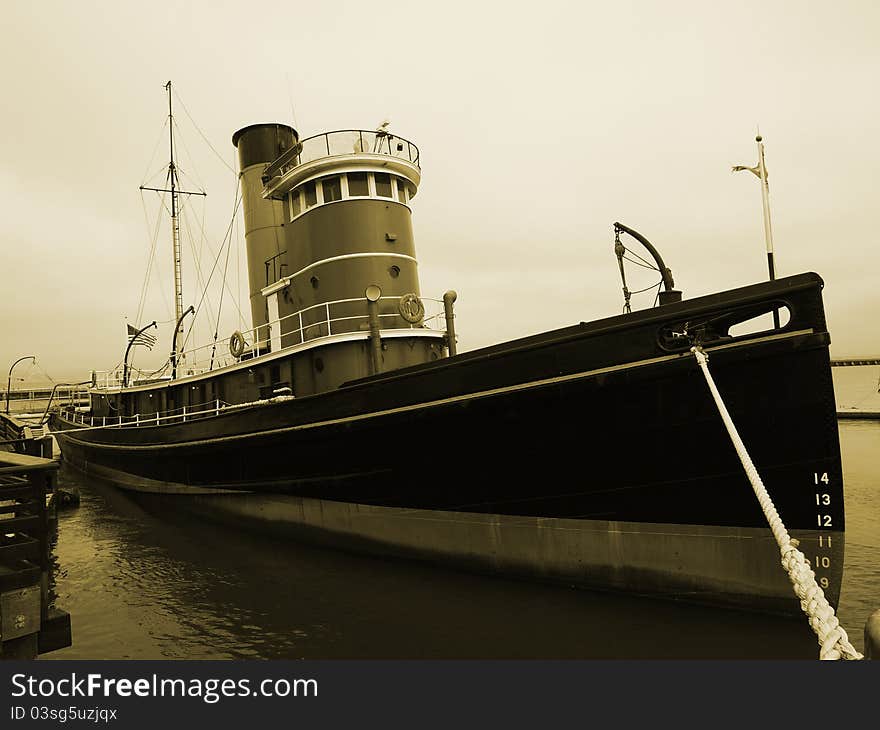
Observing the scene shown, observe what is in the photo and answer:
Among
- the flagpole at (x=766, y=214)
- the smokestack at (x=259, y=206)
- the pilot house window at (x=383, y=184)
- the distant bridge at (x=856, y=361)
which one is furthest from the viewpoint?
the distant bridge at (x=856, y=361)

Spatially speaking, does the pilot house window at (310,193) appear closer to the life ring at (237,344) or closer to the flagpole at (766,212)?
the life ring at (237,344)

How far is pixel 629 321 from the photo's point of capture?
22.9 ft

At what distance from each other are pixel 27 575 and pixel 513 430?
215 inches

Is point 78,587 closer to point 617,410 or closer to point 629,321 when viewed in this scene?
point 617,410

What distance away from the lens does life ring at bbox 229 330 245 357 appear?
1234 centimetres

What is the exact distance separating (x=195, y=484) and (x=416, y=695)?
9.91 metres

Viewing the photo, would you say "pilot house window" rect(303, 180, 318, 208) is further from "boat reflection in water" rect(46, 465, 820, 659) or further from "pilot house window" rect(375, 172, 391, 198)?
"boat reflection in water" rect(46, 465, 820, 659)

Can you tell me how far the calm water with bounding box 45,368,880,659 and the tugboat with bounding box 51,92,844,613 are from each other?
0.39 m

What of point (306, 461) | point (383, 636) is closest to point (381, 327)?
point (306, 461)

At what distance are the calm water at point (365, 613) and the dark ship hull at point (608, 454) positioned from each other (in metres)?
0.39

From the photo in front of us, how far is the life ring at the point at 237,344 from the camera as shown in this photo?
1234 cm

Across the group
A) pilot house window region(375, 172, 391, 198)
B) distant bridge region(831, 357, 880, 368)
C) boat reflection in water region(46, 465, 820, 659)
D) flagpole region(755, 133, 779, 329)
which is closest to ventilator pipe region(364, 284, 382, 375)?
pilot house window region(375, 172, 391, 198)

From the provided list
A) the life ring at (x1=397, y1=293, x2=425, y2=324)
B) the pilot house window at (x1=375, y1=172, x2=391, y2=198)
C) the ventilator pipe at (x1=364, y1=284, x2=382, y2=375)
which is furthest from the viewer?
the pilot house window at (x1=375, y1=172, x2=391, y2=198)

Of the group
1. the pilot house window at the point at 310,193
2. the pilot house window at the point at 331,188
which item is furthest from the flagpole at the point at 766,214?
the pilot house window at the point at 310,193
